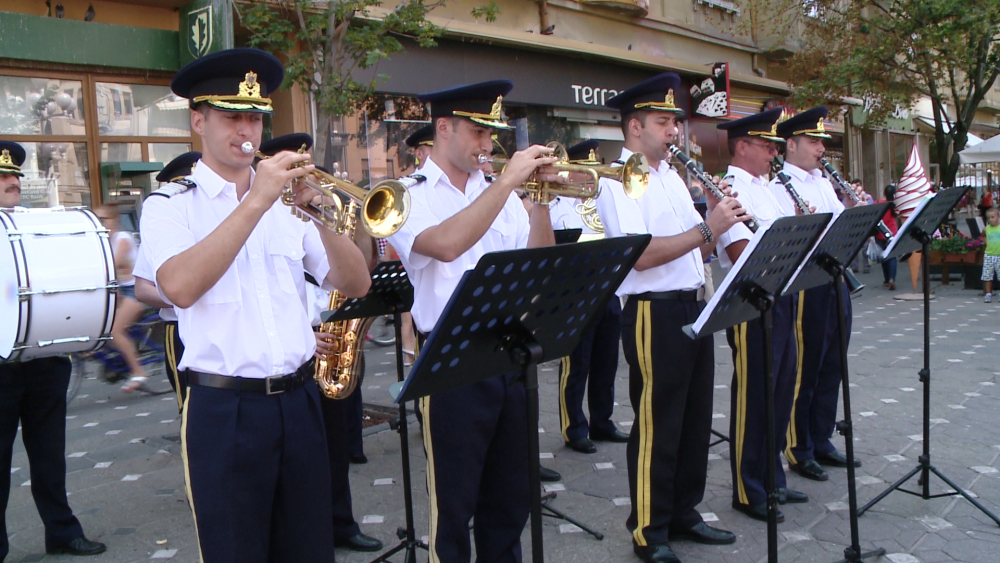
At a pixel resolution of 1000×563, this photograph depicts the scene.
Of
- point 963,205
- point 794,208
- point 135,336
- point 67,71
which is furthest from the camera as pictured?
point 963,205

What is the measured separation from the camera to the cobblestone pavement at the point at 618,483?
430 cm

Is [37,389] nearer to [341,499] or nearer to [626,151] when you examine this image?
[341,499]

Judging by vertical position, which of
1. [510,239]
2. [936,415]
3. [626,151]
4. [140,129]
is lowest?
[936,415]

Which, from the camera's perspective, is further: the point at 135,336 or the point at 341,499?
the point at 135,336

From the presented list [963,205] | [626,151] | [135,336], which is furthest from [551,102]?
[963,205]

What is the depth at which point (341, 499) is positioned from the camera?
14.5 ft

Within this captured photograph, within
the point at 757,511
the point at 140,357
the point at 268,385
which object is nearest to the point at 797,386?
the point at 757,511

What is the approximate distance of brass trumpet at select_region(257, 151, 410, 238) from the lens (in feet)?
9.14

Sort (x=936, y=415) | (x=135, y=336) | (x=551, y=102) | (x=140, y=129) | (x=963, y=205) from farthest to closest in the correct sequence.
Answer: (x=963, y=205) → (x=551, y=102) → (x=140, y=129) → (x=135, y=336) → (x=936, y=415)

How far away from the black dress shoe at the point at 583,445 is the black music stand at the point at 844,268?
2.20 meters

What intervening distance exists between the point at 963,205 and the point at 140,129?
25349 millimetres

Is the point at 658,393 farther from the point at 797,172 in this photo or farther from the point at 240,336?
the point at 797,172

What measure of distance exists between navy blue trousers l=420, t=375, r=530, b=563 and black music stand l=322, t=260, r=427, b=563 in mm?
755

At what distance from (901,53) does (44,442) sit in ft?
58.9
